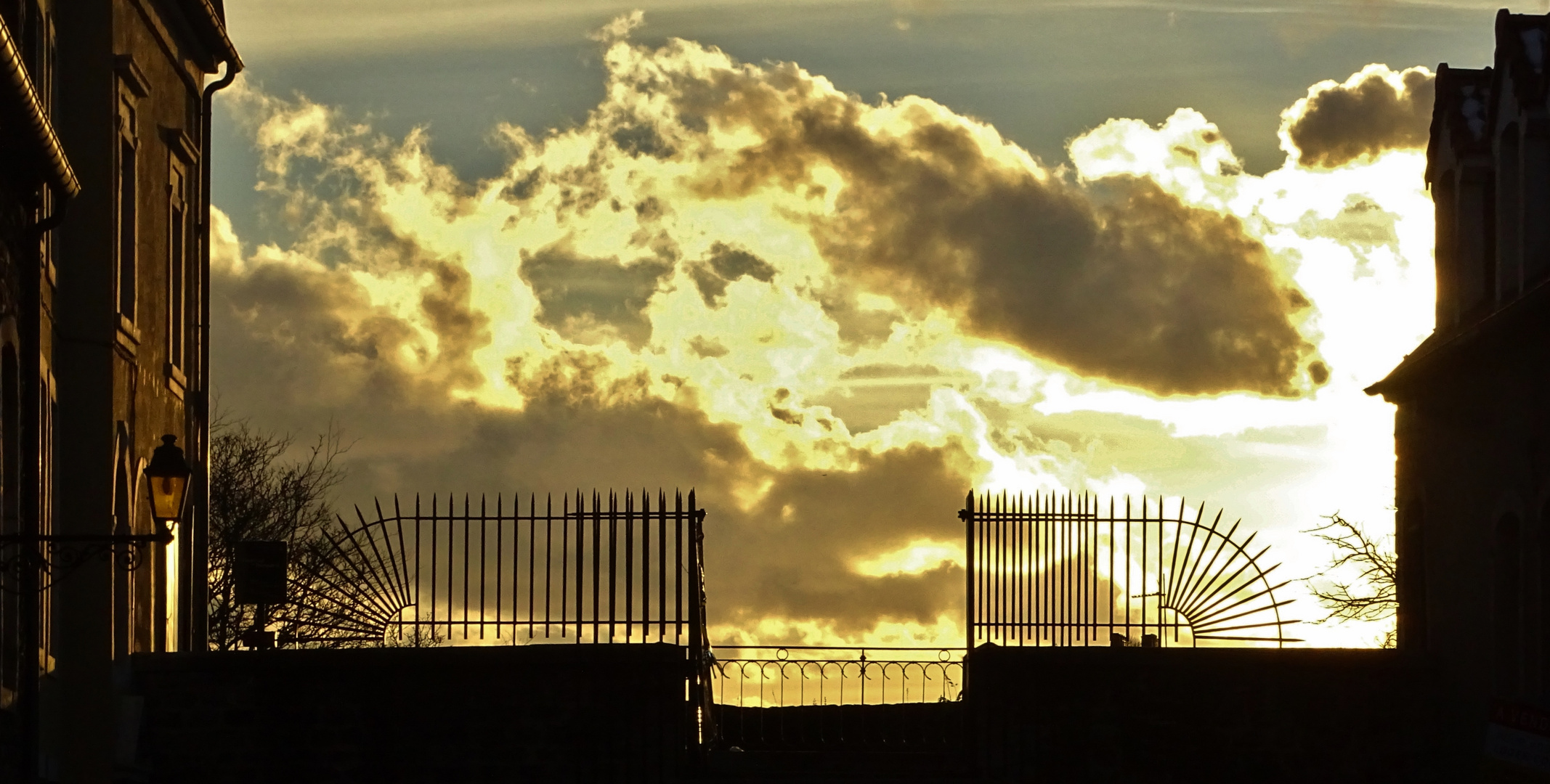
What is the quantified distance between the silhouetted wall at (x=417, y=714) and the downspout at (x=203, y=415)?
459 cm

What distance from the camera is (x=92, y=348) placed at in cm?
1677

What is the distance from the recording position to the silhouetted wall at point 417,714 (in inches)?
682

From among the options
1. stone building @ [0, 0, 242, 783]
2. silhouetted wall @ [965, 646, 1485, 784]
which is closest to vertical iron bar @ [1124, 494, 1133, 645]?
silhouetted wall @ [965, 646, 1485, 784]

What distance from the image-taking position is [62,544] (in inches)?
620

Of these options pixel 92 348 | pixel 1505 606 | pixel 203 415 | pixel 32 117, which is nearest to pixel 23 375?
pixel 32 117

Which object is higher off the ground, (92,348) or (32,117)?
(32,117)

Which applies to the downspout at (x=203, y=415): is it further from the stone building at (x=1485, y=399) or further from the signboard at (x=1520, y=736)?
the signboard at (x=1520, y=736)

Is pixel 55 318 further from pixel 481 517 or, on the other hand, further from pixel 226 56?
pixel 226 56

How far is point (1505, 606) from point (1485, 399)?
1.65m

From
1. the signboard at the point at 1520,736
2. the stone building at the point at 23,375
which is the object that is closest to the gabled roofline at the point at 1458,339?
the signboard at the point at 1520,736

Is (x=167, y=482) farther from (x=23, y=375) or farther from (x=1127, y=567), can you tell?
(x=1127, y=567)

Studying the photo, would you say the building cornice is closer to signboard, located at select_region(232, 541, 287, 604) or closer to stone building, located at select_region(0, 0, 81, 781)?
stone building, located at select_region(0, 0, 81, 781)

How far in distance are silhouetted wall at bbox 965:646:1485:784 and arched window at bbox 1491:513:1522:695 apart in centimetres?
125

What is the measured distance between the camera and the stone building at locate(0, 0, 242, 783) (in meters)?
13.6
